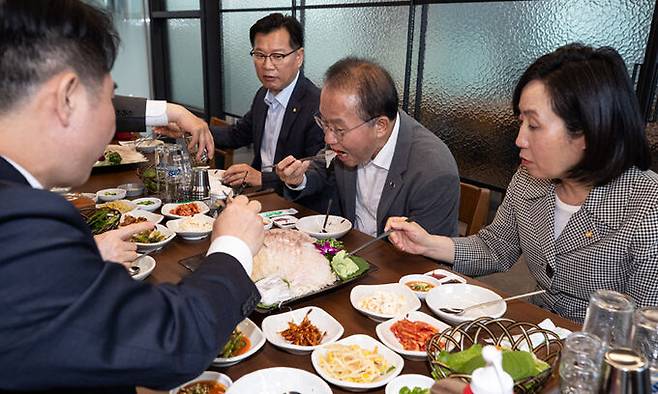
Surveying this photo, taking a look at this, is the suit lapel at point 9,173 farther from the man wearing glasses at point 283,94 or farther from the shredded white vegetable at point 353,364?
the man wearing glasses at point 283,94

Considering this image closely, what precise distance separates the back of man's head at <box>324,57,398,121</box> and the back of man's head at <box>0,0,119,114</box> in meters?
1.42

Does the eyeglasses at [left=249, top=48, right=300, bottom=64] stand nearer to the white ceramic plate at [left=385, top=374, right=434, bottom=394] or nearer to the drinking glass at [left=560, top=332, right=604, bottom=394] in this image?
the white ceramic plate at [left=385, top=374, right=434, bottom=394]

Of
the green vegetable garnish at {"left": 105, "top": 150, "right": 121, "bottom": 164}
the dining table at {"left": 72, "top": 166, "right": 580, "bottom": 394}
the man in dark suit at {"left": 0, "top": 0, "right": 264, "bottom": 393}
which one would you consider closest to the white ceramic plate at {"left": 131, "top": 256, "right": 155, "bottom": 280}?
the dining table at {"left": 72, "top": 166, "right": 580, "bottom": 394}

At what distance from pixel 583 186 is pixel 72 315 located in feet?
5.58

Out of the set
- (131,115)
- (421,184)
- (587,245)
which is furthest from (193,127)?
(587,245)

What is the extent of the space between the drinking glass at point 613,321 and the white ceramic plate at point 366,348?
459 millimetres

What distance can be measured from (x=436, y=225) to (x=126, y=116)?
1773 mm

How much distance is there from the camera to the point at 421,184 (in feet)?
7.29

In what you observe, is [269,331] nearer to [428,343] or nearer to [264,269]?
[264,269]

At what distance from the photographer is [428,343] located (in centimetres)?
120

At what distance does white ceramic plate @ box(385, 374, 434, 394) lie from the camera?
1.11 m

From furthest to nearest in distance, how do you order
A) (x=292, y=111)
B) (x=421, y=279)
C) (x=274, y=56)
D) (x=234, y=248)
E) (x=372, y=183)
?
(x=292, y=111) < (x=274, y=56) < (x=372, y=183) < (x=421, y=279) < (x=234, y=248)

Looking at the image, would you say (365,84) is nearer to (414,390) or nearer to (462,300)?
(462,300)

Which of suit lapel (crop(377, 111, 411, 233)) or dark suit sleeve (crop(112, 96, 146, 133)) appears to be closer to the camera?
suit lapel (crop(377, 111, 411, 233))
